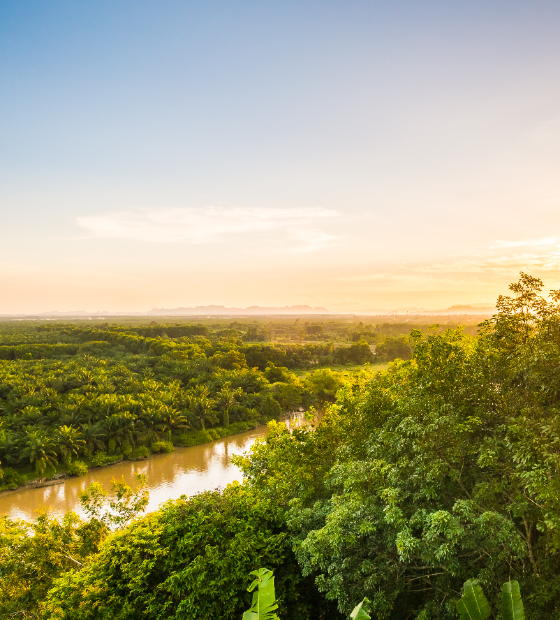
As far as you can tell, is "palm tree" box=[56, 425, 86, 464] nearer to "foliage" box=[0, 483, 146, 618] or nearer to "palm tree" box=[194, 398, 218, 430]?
"palm tree" box=[194, 398, 218, 430]

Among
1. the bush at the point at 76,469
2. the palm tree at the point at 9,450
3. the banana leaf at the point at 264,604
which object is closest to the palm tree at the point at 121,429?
the bush at the point at 76,469

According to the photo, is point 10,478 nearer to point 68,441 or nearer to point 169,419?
point 68,441

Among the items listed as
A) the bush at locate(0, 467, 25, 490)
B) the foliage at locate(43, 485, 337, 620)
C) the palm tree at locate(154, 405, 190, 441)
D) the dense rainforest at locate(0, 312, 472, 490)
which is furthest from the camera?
the palm tree at locate(154, 405, 190, 441)

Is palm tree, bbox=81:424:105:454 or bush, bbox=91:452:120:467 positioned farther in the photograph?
palm tree, bbox=81:424:105:454

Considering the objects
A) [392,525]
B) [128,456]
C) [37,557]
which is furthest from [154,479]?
[392,525]

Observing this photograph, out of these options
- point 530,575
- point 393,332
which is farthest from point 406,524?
point 393,332

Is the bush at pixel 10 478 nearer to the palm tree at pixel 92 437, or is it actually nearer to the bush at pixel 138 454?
the palm tree at pixel 92 437

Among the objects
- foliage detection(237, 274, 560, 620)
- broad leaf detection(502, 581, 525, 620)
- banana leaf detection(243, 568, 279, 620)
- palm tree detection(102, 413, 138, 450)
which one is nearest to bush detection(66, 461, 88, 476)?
palm tree detection(102, 413, 138, 450)
